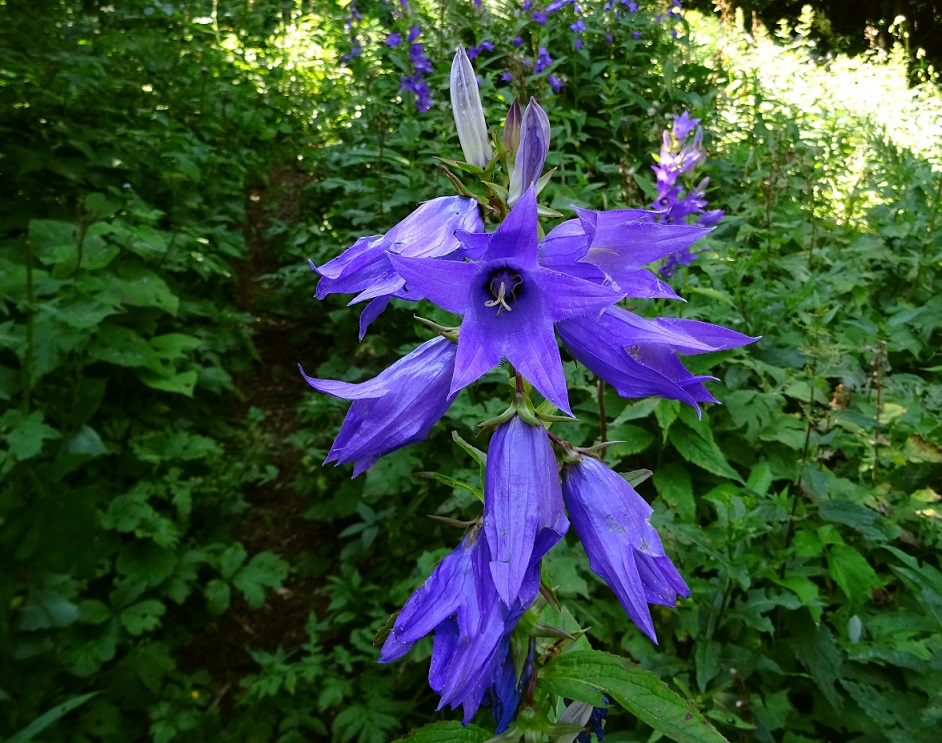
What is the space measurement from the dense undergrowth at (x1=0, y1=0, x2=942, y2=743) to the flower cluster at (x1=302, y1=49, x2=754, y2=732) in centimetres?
89

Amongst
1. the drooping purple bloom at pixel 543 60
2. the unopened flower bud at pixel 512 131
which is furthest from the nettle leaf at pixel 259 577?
the drooping purple bloom at pixel 543 60

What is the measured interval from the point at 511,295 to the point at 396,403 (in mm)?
228

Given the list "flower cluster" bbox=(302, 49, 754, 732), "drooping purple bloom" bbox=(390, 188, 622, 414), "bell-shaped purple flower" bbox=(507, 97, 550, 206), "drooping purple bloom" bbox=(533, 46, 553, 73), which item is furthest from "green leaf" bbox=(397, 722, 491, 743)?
"drooping purple bloom" bbox=(533, 46, 553, 73)

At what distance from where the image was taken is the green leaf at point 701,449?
202 cm

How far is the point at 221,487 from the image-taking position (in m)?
3.17

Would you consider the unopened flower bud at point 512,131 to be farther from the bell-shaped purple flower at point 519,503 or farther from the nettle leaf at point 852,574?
the nettle leaf at point 852,574

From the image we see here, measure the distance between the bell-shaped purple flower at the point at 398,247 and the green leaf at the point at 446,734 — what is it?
2.14 feet

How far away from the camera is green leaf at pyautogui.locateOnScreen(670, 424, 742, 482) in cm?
202

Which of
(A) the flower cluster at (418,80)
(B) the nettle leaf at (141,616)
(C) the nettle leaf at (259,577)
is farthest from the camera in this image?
(A) the flower cluster at (418,80)

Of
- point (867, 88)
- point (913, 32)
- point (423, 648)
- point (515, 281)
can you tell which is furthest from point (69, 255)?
point (913, 32)

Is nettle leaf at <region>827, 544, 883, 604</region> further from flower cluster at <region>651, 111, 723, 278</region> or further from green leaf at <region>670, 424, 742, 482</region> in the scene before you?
flower cluster at <region>651, 111, 723, 278</region>

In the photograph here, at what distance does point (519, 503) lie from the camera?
0.77 meters

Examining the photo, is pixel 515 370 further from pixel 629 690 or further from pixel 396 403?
pixel 629 690

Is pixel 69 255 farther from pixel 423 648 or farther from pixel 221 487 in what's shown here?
pixel 423 648
